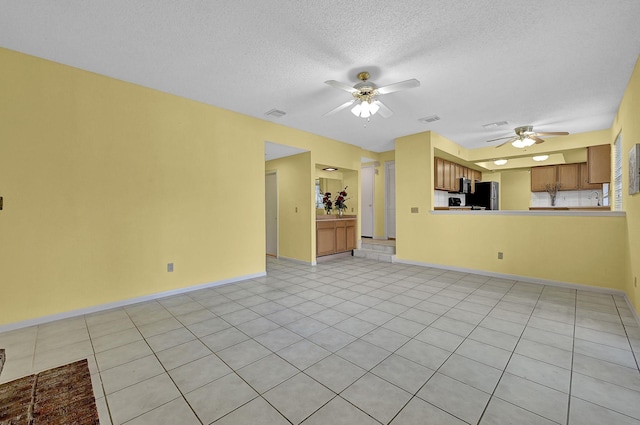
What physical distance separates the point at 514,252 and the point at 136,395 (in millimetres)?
5434

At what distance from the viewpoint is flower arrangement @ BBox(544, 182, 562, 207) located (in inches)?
279

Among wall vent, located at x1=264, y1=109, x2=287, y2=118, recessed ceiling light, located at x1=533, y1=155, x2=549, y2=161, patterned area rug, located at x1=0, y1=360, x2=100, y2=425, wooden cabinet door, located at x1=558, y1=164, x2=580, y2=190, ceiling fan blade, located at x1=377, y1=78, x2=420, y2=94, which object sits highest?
wall vent, located at x1=264, y1=109, x2=287, y2=118

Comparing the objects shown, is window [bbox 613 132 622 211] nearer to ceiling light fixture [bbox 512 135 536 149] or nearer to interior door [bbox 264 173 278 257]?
ceiling light fixture [bbox 512 135 536 149]

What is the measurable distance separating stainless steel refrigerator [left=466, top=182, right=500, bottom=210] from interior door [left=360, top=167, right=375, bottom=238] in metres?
3.06

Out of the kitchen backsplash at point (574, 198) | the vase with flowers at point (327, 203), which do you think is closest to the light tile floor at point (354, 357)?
the vase with flowers at point (327, 203)

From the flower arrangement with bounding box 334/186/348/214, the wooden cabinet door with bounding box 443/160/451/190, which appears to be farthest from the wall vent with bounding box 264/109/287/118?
the wooden cabinet door with bounding box 443/160/451/190

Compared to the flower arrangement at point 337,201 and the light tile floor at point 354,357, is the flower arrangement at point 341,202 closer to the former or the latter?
the flower arrangement at point 337,201

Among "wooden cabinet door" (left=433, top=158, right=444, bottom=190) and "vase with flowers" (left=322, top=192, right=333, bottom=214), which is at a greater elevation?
"wooden cabinet door" (left=433, top=158, right=444, bottom=190)

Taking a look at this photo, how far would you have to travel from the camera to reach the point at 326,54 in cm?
273

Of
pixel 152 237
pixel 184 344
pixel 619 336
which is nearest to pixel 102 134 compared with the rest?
pixel 152 237

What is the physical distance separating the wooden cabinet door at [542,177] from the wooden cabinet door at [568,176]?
0.14 m

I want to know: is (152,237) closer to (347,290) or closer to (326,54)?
(347,290)

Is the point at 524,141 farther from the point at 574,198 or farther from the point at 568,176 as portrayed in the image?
the point at 574,198

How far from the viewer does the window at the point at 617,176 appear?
4.42 meters
